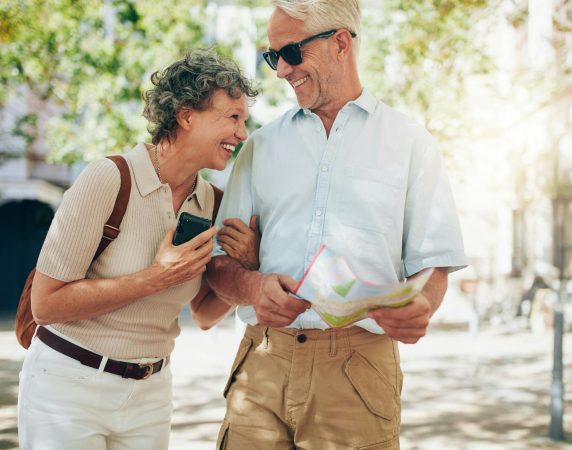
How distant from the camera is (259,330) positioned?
2.58 meters

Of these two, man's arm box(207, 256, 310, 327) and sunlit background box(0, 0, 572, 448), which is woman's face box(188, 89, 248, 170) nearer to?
man's arm box(207, 256, 310, 327)

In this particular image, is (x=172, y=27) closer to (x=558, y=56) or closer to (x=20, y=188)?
(x=558, y=56)

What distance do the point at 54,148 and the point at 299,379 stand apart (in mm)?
12525

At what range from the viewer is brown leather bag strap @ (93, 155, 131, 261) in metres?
2.57

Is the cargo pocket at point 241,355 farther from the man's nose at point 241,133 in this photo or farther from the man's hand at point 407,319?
the man's nose at point 241,133

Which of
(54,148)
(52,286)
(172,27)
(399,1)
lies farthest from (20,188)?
(52,286)

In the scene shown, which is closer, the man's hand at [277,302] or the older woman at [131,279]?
the man's hand at [277,302]

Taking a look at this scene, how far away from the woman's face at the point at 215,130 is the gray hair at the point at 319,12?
38 cm

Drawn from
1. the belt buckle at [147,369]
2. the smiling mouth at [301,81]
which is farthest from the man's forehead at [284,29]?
the belt buckle at [147,369]

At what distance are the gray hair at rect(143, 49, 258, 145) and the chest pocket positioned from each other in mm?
→ 587

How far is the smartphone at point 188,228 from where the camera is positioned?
2.57m

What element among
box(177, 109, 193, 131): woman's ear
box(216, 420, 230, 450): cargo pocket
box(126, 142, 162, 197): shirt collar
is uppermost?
box(177, 109, 193, 131): woman's ear

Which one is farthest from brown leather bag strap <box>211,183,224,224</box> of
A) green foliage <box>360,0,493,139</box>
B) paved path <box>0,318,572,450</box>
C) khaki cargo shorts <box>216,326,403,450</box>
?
green foliage <box>360,0,493,139</box>

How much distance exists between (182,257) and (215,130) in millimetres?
489
